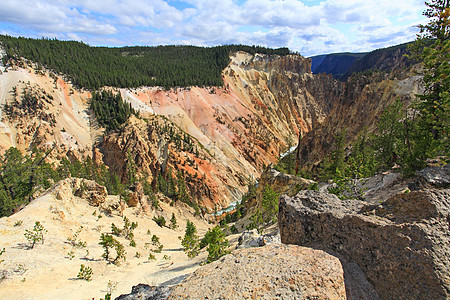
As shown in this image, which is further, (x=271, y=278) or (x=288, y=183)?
(x=288, y=183)

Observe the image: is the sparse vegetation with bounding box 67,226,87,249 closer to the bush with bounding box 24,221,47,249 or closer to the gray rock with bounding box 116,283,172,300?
the bush with bounding box 24,221,47,249

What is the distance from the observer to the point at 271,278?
4.57 meters

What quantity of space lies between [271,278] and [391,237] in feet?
8.63

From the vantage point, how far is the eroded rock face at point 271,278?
4.36 m

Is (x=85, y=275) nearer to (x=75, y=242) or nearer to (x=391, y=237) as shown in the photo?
(x=75, y=242)

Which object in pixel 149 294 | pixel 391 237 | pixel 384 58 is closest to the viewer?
pixel 391 237

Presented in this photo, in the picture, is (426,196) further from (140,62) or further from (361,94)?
(140,62)

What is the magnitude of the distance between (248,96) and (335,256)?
10928 cm

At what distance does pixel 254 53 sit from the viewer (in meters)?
131

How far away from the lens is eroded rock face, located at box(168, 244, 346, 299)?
14.3 ft

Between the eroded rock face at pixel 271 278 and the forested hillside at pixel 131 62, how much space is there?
84526 mm

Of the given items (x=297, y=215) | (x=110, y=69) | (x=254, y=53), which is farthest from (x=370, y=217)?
(x=254, y=53)

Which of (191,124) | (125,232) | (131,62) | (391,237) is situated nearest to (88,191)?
(125,232)

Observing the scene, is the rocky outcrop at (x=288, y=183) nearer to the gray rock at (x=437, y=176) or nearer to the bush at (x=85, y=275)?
the gray rock at (x=437, y=176)
